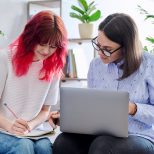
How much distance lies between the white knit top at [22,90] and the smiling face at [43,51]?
28 millimetres

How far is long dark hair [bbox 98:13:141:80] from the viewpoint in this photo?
1353mm

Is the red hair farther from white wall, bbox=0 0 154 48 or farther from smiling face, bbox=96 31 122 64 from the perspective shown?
white wall, bbox=0 0 154 48

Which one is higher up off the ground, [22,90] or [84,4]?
[84,4]

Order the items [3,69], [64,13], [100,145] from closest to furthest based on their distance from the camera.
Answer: [100,145] < [3,69] < [64,13]

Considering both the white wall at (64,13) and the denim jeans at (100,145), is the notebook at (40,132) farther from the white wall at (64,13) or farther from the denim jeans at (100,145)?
the white wall at (64,13)

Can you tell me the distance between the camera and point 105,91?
1.15 m

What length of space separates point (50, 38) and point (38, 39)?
0.18 ft

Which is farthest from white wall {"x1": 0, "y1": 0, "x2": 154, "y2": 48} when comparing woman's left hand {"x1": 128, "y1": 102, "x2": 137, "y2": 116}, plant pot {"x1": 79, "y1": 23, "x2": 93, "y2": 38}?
woman's left hand {"x1": 128, "y1": 102, "x2": 137, "y2": 116}

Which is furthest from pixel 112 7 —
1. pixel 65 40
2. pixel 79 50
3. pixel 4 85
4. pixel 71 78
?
pixel 4 85

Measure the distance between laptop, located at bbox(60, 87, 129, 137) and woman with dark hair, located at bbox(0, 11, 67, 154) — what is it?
6.7 inches

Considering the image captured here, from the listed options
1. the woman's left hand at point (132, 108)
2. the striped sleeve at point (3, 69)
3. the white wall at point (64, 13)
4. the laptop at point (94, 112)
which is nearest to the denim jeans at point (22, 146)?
the laptop at point (94, 112)

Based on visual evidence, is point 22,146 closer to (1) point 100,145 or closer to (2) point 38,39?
(1) point 100,145

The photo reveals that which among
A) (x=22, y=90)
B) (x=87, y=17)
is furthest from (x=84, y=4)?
(x=22, y=90)

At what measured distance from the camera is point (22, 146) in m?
1.19
